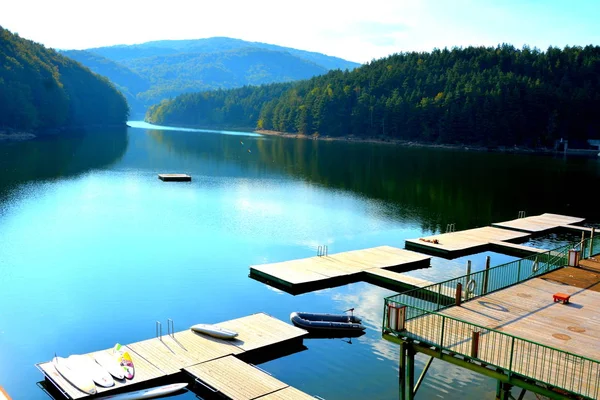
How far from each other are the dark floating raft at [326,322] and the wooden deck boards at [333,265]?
20.4 ft

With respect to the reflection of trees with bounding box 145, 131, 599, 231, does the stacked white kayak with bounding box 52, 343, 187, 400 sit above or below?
below

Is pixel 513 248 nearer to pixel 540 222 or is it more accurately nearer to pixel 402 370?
pixel 540 222

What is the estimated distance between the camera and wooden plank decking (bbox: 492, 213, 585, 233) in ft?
192

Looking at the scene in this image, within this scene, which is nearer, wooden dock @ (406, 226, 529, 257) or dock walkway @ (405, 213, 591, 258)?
wooden dock @ (406, 226, 529, 257)

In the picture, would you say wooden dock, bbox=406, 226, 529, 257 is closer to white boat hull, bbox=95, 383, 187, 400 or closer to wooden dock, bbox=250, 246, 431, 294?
wooden dock, bbox=250, 246, 431, 294

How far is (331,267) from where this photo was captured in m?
40.6

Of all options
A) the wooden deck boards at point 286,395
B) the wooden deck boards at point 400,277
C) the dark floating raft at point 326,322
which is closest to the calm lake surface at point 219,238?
the dark floating raft at point 326,322

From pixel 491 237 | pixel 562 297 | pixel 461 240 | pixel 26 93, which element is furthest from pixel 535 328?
pixel 26 93

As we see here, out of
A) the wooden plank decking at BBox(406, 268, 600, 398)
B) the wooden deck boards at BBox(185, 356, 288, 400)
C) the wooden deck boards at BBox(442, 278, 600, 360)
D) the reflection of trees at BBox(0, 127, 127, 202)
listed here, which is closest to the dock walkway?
the wooden plank decking at BBox(406, 268, 600, 398)

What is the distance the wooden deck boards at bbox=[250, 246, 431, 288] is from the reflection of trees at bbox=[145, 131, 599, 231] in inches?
578

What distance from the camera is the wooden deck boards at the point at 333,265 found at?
124 feet

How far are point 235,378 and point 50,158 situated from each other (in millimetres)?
99848

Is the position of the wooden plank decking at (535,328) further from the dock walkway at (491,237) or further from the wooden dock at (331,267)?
the dock walkway at (491,237)

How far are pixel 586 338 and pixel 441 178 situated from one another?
7893cm
